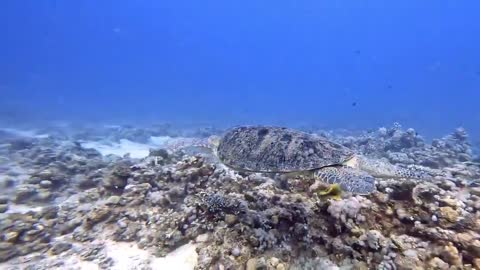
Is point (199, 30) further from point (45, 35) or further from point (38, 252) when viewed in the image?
point (38, 252)

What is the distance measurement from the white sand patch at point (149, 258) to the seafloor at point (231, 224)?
1 centimetres

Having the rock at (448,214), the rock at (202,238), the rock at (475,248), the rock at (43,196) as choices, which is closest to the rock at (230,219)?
the rock at (202,238)

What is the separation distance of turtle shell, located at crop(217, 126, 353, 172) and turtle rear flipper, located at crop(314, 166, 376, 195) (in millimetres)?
114

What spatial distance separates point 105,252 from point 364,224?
3278 mm

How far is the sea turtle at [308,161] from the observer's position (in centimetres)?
351

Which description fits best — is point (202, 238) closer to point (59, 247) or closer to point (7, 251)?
point (59, 247)

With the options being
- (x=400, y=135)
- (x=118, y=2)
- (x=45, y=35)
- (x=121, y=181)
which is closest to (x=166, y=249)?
(x=121, y=181)

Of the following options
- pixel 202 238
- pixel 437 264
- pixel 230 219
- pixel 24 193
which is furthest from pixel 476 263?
pixel 24 193

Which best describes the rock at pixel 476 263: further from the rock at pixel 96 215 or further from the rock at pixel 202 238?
the rock at pixel 96 215

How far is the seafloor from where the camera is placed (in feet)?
9.70

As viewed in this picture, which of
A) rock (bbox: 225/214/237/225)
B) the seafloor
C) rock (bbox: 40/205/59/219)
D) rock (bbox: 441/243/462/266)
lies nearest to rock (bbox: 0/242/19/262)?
the seafloor

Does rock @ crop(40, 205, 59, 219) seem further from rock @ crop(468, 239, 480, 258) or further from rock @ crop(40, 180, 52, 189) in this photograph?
rock @ crop(468, 239, 480, 258)

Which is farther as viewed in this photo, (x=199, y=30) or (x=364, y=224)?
(x=199, y=30)

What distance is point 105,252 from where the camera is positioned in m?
3.79
